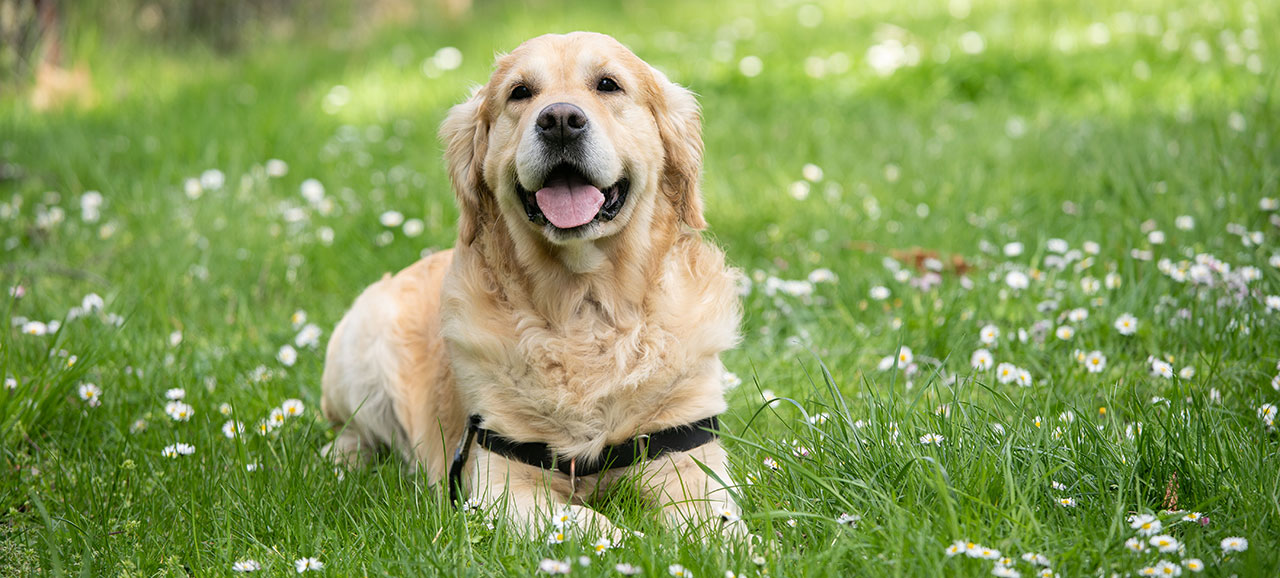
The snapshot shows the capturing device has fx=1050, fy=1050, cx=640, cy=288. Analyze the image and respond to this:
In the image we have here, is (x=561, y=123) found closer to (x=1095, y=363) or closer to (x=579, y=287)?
(x=579, y=287)

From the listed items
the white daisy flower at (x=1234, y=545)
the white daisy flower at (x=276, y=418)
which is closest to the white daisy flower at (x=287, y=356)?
the white daisy flower at (x=276, y=418)

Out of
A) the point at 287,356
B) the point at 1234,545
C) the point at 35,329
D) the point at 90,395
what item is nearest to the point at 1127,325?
the point at 1234,545

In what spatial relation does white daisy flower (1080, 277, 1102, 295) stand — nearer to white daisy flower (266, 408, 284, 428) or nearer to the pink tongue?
the pink tongue

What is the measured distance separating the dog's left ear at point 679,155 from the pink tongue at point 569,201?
33 cm

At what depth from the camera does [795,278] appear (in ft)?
14.1

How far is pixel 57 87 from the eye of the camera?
7262mm

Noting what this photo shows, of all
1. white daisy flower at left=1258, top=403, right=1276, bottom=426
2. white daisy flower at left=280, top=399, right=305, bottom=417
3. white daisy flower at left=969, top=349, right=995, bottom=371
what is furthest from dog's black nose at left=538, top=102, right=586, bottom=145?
white daisy flower at left=1258, top=403, right=1276, bottom=426

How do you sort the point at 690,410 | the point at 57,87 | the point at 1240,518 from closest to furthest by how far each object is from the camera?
the point at 1240,518, the point at 690,410, the point at 57,87

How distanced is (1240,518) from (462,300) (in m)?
1.91

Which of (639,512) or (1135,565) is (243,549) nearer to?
(639,512)

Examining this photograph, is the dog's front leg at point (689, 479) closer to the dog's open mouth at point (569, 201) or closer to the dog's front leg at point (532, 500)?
the dog's front leg at point (532, 500)

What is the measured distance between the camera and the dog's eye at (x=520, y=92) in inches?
115

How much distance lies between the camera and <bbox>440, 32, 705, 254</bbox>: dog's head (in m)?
2.71

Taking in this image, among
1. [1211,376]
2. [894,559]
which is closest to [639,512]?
[894,559]
